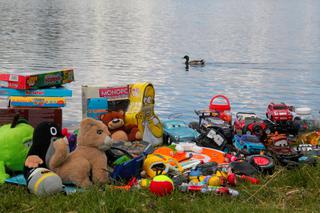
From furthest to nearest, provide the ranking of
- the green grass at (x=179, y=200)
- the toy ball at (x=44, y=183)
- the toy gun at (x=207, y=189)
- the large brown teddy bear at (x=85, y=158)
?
the large brown teddy bear at (x=85, y=158) < the toy gun at (x=207, y=189) < the toy ball at (x=44, y=183) < the green grass at (x=179, y=200)

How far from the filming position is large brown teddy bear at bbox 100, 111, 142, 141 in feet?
26.8

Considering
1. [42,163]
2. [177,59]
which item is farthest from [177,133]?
[177,59]

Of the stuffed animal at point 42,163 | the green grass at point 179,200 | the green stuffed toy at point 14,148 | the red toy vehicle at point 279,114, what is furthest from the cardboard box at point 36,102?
the red toy vehicle at point 279,114

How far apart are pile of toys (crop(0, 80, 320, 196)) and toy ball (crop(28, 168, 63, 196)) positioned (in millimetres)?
36

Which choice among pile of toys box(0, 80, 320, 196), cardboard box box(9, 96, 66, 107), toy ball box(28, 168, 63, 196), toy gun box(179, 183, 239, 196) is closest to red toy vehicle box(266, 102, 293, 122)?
pile of toys box(0, 80, 320, 196)

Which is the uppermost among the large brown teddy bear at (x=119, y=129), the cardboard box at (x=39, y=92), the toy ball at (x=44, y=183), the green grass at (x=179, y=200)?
the cardboard box at (x=39, y=92)

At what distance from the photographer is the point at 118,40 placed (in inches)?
1590

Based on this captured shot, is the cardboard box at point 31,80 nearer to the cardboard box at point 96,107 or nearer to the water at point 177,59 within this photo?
the cardboard box at point 96,107

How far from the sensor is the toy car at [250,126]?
9.11 m

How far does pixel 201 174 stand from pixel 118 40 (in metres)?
34.2

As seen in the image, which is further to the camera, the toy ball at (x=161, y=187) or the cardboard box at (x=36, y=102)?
the cardboard box at (x=36, y=102)

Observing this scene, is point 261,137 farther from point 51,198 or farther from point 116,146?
point 51,198

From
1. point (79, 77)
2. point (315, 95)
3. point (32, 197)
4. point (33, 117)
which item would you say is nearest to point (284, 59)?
point (315, 95)

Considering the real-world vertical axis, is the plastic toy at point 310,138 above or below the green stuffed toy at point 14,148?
below
